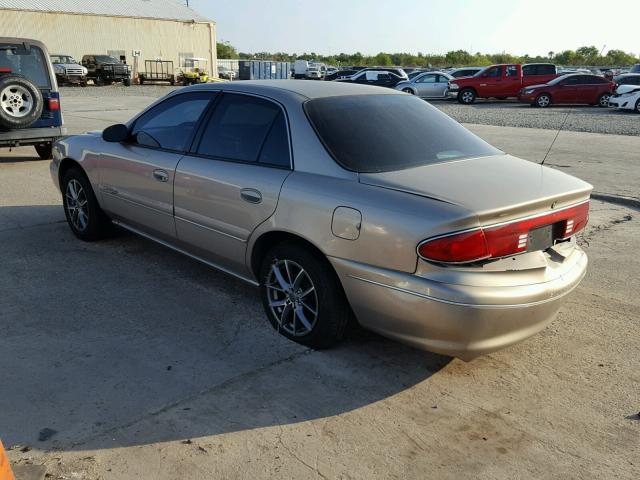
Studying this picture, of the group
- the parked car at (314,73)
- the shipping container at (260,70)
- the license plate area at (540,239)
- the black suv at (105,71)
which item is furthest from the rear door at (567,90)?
the shipping container at (260,70)

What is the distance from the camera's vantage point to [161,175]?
4594mm

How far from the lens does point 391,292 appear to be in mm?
3162

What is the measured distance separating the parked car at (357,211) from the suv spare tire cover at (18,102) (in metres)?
4.39

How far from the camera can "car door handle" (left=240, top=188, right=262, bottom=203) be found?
3807 mm

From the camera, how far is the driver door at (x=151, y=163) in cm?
457

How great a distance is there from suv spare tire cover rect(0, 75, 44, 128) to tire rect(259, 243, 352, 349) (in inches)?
246

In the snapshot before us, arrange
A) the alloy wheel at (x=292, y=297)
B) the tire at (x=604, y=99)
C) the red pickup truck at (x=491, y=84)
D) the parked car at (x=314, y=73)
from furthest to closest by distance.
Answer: the parked car at (x=314, y=73)
the red pickup truck at (x=491, y=84)
the tire at (x=604, y=99)
the alloy wheel at (x=292, y=297)

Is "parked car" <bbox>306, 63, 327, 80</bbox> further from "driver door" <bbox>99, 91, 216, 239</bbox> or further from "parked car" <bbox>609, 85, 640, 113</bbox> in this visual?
"driver door" <bbox>99, 91, 216, 239</bbox>

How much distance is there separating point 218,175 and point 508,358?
2.20 metres

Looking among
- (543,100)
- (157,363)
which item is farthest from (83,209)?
(543,100)

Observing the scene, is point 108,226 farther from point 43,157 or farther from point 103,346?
point 43,157

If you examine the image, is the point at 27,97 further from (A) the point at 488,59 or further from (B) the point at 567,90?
(A) the point at 488,59

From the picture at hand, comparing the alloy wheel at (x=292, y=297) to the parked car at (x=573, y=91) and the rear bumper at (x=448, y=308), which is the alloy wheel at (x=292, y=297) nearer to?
the rear bumper at (x=448, y=308)

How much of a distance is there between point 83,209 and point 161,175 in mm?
1551
